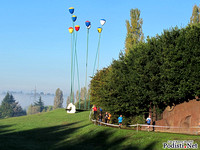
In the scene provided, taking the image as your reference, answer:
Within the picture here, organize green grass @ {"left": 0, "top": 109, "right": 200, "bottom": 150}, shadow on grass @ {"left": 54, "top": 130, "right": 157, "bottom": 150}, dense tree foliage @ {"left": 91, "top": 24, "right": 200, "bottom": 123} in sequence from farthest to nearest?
dense tree foliage @ {"left": 91, "top": 24, "right": 200, "bottom": 123} < shadow on grass @ {"left": 54, "top": 130, "right": 157, "bottom": 150} < green grass @ {"left": 0, "top": 109, "right": 200, "bottom": 150}

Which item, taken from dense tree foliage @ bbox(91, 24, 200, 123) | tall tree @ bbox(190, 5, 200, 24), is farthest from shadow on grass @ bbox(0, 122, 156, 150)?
tall tree @ bbox(190, 5, 200, 24)

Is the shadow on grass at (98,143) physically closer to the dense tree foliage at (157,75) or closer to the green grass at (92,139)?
the green grass at (92,139)

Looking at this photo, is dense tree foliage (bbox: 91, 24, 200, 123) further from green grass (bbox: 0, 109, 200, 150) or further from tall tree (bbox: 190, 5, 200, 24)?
tall tree (bbox: 190, 5, 200, 24)

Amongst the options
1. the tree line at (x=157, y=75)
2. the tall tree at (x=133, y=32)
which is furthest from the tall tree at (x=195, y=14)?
the tree line at (x=157, y=75)

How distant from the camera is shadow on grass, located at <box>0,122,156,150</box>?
31.1 meters

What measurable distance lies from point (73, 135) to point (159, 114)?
37.7ft

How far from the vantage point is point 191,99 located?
3469 centimetres

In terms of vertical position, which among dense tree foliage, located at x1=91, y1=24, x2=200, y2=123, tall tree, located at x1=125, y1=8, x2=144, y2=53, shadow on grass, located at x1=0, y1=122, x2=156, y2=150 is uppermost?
tall tree, located at x1=125, y1=8, x2=144, y2=53

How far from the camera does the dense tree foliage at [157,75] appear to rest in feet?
110

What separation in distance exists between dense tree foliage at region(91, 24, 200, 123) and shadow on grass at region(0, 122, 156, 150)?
5092 mm

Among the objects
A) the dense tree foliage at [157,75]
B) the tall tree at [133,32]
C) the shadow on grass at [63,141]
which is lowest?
the shadow on grass at [63,141]

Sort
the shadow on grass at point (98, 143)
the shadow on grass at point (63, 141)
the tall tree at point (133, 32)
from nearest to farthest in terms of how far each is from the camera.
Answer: the shadow on grass at point (98, 143), the shadow on grass at point (63, 141), the tall tree at point (133, 32)

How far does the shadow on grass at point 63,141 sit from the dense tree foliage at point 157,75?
5.09 meters

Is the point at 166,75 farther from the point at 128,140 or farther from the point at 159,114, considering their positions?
the point at 128,140
